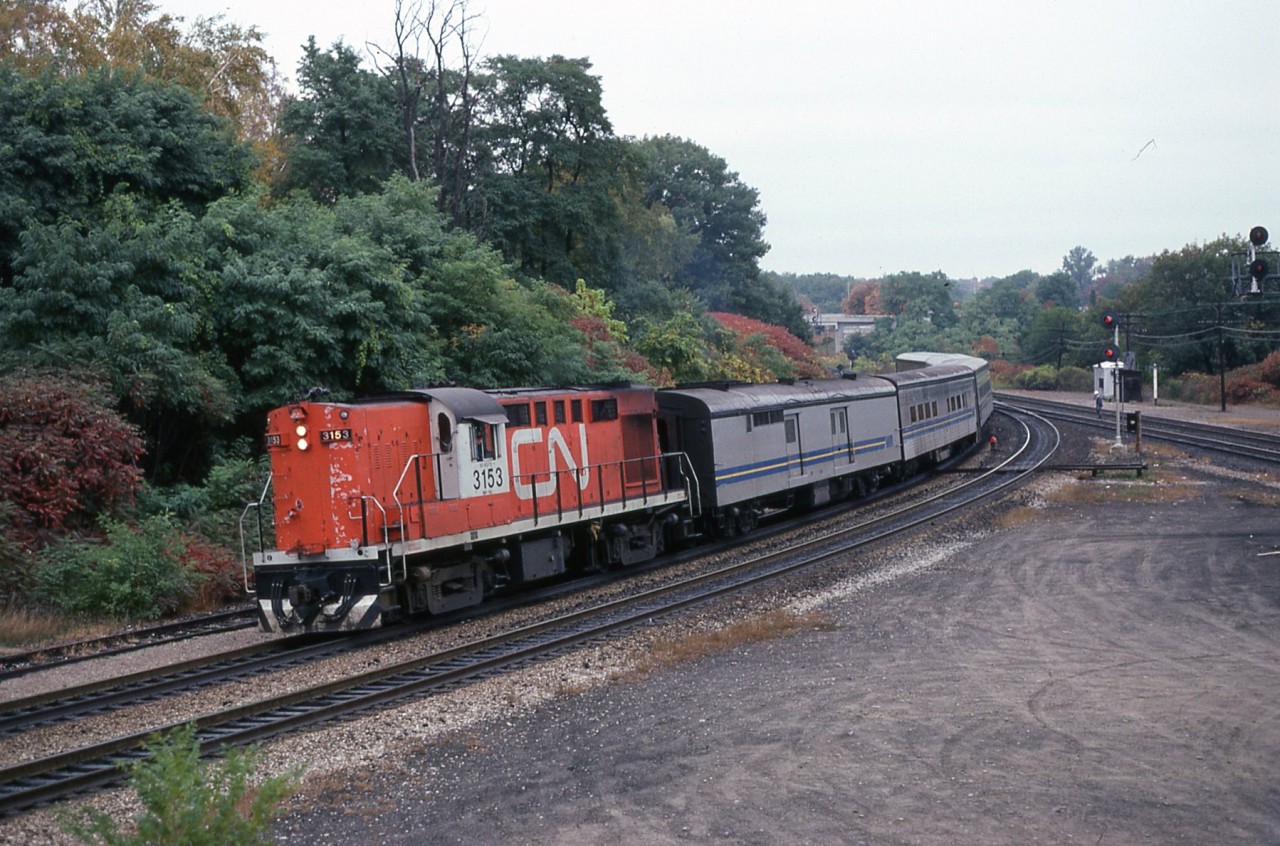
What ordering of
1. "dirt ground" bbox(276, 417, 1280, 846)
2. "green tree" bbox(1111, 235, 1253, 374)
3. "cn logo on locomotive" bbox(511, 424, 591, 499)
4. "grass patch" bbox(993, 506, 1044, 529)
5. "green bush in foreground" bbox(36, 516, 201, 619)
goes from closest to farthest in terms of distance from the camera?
"dirt ground" bbox(276, 417, 1280, 846), "green bush in foreground" bbox(36, 516, 201, 619), "cn logo on locomotive" bbox(511, 424, 591, 499), "grass patch" bbox(993, 506, 1044, 529), "green tree" bbox(1111, 235, 1253, 374)

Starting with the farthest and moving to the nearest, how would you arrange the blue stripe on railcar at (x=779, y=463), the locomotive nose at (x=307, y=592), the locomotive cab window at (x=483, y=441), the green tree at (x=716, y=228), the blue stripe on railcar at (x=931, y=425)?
the green tree at (x=716, y=228) < the blue stripe on railcar at (x=931, y=425) < the blue stripe on railcar at (x=779, y=463) < the locomotive cab window at (x=483, y=441) < the locomotive nose at (x=307, y=592)

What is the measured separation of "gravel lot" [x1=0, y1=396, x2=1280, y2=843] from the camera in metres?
8.33

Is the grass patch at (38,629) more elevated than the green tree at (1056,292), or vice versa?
the green tree at (1056,292)

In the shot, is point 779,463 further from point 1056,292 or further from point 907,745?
point 1056,292

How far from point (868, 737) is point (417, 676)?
5388 mm

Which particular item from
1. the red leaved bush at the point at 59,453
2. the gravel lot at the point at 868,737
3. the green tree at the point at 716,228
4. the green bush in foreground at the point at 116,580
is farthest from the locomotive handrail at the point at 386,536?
the green tree at the point at 716,228

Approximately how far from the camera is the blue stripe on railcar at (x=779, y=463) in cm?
2278

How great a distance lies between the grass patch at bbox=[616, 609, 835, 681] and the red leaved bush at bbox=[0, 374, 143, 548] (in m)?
10.4

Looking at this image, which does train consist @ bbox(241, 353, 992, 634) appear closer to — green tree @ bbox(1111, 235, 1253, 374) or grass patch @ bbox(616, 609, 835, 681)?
grass patch @ bbox(616, 609, 835, 681)

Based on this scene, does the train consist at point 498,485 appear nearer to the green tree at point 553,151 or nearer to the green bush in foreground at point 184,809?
the green bush in foreground at point 184,809

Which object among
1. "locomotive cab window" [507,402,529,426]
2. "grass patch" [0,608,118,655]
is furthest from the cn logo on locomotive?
"grass patch" [0,608,118,655]

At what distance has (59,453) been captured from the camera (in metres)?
18.4

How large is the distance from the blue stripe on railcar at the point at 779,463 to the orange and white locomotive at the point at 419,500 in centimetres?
408

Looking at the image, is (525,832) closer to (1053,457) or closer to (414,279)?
(414,279)
